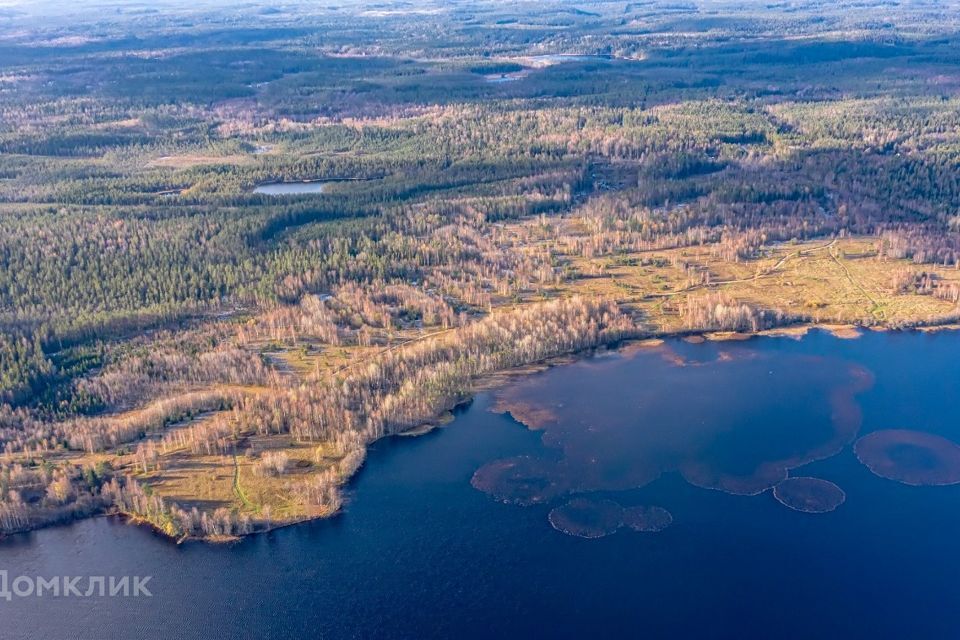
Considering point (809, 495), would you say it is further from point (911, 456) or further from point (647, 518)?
point (647, 518)

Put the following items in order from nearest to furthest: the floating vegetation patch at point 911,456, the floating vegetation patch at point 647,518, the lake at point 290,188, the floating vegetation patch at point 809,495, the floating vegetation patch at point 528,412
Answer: the floating vegetation patch at point 647,518 → the floating vegetation patch at point 809,495 → the floating vegetation patch at point 911,456 → the floating vegetation patch at point 528,412 → the lake at point 290,188

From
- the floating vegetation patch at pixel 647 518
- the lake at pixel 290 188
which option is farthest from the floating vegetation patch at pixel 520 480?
the lake at pixel 290 188

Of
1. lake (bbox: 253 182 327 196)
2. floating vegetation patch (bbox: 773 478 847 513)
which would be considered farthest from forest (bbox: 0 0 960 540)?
floating vegetation patch (bbox: 773 478 847 513)

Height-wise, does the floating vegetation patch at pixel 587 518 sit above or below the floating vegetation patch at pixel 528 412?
below

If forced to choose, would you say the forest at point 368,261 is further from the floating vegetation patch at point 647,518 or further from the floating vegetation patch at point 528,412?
the floating vegetation patch at point 647,518

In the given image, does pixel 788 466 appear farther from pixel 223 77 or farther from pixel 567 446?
pixel 223 77

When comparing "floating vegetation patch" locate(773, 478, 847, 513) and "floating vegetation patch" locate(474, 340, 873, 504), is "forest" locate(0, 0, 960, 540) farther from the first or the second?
"floating vegetation patch" locate(773, 478, 847, 513)
